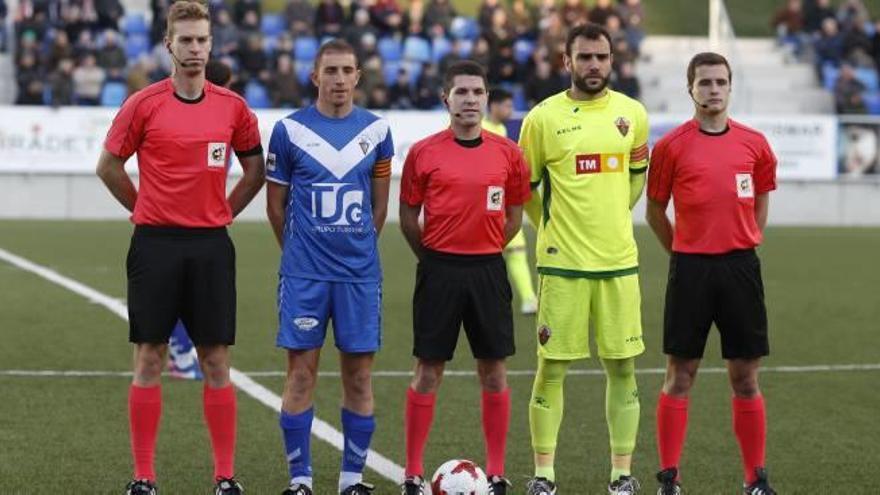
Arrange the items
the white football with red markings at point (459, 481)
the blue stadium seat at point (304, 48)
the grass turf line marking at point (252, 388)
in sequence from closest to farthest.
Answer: the white football with red markings at point (459, 481) → the grass turf line marking at point (252, 388) → the blue stadium seat at point (304, 48)

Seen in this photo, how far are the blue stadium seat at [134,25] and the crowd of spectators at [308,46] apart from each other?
24mm

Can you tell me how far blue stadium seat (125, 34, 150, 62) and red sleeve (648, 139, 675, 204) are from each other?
71.9ft

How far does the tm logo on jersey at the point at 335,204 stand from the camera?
24.7ft

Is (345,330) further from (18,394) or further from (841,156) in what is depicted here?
(841,156)

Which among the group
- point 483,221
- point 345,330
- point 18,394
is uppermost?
point 483,221

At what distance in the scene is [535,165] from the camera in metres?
7.86

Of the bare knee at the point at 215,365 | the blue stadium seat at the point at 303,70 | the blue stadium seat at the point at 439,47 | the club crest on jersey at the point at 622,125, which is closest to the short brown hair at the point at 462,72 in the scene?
the club crest on jersey at the point at 622,125

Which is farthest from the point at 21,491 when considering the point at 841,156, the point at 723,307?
the point at 841,156

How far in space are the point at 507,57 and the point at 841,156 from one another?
566 cm

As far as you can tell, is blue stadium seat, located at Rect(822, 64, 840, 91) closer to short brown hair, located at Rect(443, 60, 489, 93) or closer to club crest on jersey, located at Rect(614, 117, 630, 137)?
club crest on jersey, located at Rect(614, 117, 630, 137)

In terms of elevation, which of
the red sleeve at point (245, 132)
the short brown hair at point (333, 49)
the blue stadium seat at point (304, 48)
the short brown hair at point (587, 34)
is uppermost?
the blue stadium seat at point (304, 48)

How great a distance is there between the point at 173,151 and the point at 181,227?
1.06 feet

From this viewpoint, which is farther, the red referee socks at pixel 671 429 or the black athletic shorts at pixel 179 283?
the red referee socks at pixel 671 429

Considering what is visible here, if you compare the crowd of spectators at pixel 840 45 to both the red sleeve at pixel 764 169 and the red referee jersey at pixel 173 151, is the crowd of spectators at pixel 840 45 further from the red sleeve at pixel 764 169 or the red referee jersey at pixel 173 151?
the red referee jersey at pixel 173 151
